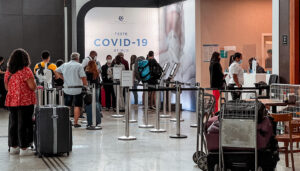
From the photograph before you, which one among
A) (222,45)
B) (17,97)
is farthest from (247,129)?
(222,45)

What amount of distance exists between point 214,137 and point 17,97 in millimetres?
3506

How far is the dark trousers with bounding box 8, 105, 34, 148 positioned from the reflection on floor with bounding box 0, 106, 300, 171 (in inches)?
10.2

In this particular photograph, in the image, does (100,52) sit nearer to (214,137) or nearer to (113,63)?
(113,63)

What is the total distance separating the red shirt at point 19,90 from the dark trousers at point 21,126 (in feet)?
0.28

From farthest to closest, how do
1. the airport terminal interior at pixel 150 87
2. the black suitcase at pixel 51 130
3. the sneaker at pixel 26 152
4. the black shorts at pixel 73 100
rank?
1. the black shorts at pixel 73 100
2. the sneaker at pixel 26 152
3. the black suitcase at pixel 51 130
4. the airport terminal interior at pixel 150 87

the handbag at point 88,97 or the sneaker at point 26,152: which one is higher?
A: the handbag at point 88,97

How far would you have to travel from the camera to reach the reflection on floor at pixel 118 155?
24.8 ft

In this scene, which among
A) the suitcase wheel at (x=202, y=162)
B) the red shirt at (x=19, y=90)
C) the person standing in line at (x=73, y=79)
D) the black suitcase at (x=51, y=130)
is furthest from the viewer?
the person standing in line at (x=73, y=79)

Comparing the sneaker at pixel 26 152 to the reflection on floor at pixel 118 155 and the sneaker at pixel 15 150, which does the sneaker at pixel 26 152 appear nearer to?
the sneaker at pixel 15 150

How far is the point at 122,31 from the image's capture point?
711 inches

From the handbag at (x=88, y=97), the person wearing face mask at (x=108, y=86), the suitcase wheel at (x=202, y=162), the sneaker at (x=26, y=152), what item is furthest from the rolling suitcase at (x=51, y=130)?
the person wearing face mask at (x=108, y=86)

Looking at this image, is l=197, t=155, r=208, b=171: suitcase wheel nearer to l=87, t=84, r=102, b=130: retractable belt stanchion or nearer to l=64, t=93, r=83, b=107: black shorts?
l=87, t=84, r=102, b=130: retractable belt stanchion

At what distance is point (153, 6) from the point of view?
18.1 meters

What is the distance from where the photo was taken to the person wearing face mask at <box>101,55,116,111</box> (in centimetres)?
1584
